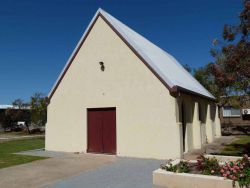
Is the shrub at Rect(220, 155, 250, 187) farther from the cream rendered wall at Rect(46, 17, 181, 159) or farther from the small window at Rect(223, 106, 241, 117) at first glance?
the small window at Rect(223, 106, 241, 117)

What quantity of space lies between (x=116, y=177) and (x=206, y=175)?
11.5 feet

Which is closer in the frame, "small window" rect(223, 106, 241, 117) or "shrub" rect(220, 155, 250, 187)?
"shrub" rect(220, 155, 250, 187)

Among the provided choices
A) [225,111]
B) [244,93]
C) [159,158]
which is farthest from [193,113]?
[225,111]

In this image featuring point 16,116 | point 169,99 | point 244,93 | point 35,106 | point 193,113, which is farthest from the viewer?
point 16,116

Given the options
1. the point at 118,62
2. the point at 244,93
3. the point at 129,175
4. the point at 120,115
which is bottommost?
the point at 129,175

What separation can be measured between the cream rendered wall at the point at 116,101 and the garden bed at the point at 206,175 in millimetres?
5366

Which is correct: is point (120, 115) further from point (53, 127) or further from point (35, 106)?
point (35, 106)

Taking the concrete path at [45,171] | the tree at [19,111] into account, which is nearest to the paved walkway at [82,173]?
the concrete path at [45,171]

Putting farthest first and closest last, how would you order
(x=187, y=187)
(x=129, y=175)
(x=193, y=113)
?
(x=193, y=113)
(x=129, y=175)
(x=187, y=187)

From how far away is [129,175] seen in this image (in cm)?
1125

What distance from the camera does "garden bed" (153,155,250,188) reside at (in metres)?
8.37

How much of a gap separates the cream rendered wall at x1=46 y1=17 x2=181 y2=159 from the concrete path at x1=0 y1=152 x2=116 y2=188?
86.0 inches

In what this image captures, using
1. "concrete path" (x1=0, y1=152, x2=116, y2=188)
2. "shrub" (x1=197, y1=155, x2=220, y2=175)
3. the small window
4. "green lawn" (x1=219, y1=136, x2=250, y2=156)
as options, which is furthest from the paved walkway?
the small window

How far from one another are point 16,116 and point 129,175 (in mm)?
37480
